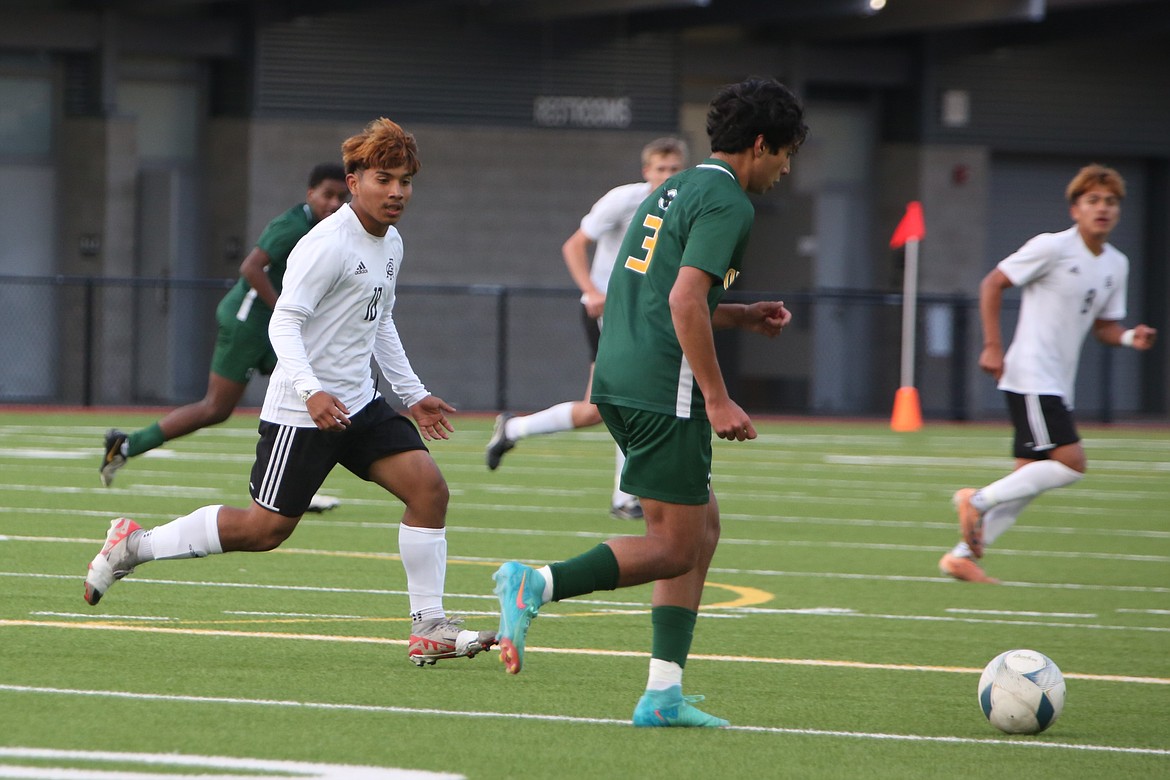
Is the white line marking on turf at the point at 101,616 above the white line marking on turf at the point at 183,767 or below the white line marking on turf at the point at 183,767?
below

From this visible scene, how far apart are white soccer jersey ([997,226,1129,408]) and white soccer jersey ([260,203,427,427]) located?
178 inches

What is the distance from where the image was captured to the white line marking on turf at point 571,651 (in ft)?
24.1

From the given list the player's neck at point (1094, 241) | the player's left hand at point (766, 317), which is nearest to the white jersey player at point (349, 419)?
the player's left hand at point (766, 317)

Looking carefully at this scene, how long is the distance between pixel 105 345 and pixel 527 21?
23.7ft

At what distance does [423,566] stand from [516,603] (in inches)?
57.1

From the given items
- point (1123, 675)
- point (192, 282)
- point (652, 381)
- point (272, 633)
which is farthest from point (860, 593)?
point (192, 282)

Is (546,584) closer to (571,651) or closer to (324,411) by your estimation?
(324,411)

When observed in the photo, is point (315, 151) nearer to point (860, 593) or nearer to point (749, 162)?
point (860, 593)

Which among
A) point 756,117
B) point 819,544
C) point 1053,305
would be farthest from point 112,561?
point 819,544

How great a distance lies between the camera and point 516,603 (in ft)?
18.4

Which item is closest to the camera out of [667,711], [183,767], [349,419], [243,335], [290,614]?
[183,767]

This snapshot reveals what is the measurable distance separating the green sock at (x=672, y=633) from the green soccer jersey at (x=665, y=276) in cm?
61

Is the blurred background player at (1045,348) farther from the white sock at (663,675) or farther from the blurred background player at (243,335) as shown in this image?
the white sock at (663,675)

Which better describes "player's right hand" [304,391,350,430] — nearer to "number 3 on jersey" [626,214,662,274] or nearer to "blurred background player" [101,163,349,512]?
"number 3 on jersey" [626,214,662,274]
